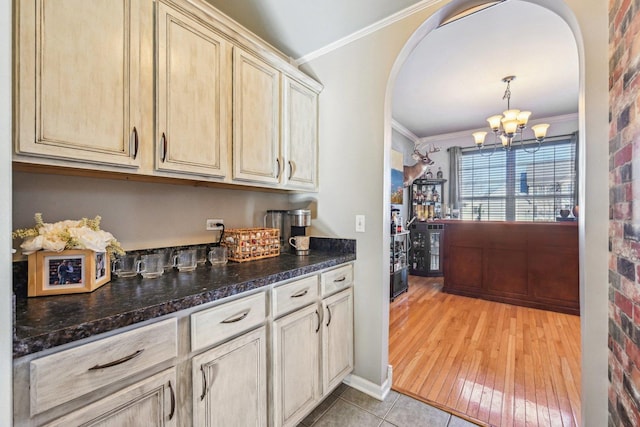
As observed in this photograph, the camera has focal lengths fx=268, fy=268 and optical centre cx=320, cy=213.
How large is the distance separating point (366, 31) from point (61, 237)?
6.79 ft

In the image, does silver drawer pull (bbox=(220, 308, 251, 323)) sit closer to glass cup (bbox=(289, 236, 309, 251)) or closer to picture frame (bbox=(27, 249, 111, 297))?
picture frame (bbox=(27, 249, 111, 297))

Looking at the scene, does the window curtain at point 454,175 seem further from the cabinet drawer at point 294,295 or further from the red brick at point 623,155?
the cabinet drawer at point 294,295

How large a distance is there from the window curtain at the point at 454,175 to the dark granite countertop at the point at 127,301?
186 inches

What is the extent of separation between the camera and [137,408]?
0.88m

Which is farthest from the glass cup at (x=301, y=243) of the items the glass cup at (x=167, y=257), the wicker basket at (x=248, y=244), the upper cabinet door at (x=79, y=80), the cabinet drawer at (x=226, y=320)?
the upper cabinet door at (x=79, y=80)

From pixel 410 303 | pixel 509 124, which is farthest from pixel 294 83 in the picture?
pixel 410 303

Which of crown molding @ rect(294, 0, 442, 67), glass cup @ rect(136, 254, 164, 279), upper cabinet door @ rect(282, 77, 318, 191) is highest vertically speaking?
crown molding @ rect(294, 0, 442, 67)

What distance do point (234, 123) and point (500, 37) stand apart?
8.27ft

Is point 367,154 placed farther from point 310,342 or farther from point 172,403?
point 172,403

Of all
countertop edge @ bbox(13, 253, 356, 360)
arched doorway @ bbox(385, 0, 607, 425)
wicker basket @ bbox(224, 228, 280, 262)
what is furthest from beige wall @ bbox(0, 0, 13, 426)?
arched doorway @ bbox(385, 0, 607, 425)

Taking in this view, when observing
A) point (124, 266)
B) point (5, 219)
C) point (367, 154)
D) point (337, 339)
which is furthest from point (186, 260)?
point (367, 154)

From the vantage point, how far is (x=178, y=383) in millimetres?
985

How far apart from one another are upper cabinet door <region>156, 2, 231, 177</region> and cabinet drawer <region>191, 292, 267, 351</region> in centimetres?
70

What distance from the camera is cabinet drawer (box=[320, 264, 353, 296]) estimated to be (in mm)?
1676
